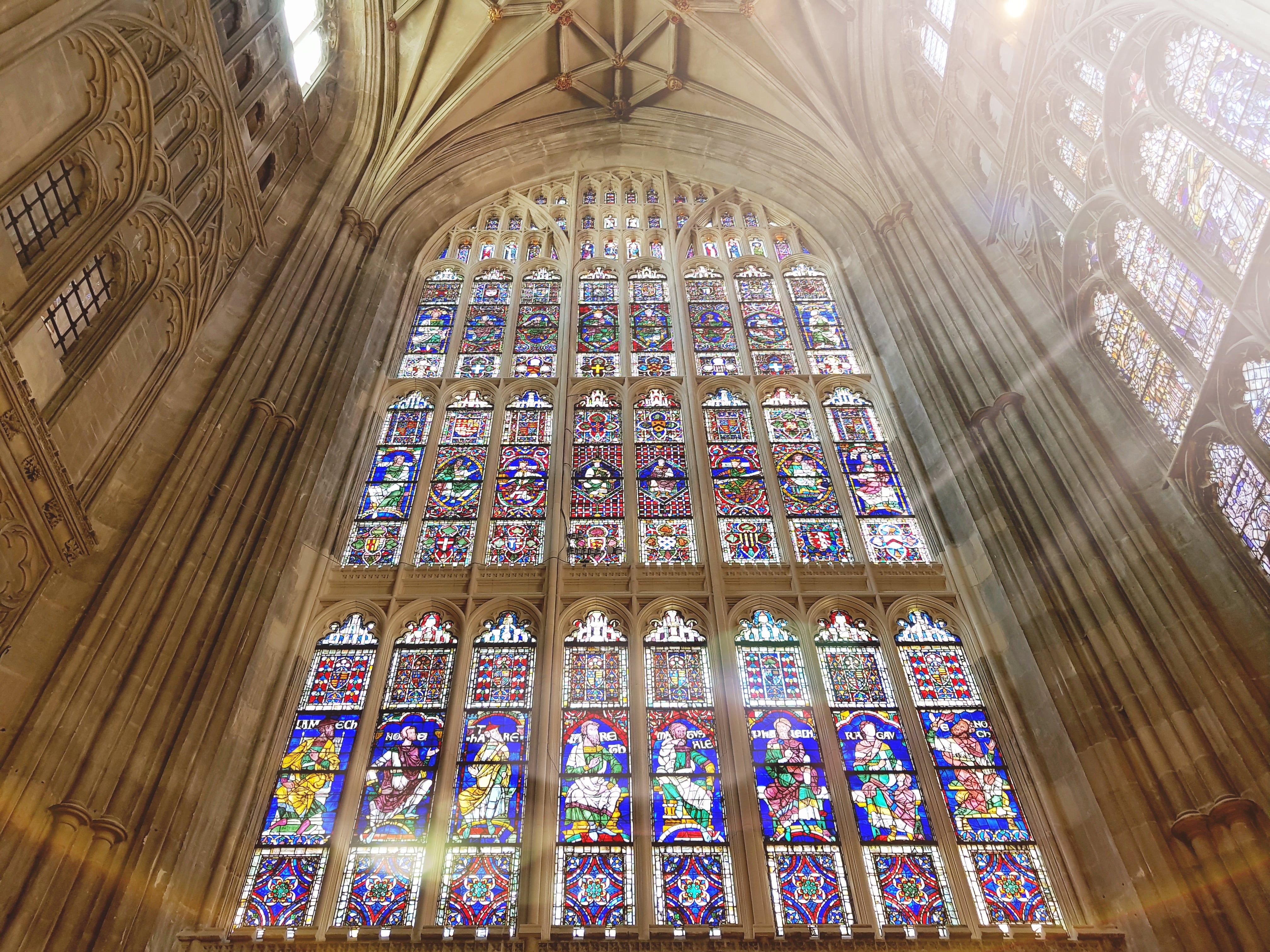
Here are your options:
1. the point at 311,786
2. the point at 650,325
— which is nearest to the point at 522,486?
the point at 650,325

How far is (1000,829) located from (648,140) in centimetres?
1596

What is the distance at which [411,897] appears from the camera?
26.6ft

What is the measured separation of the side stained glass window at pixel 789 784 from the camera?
8.02 meters

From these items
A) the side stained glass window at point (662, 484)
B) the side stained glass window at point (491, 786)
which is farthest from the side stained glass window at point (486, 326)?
the side stained glass window at point (491, 786)

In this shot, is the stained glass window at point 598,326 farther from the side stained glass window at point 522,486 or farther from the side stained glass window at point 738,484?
the side stained glass window at point 738,484

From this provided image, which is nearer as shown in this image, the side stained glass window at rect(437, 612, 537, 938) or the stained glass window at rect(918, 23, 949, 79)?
the side stained glass window at rect(437, 612, 537, 938)

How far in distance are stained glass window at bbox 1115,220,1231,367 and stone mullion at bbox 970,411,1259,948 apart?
2.42 m

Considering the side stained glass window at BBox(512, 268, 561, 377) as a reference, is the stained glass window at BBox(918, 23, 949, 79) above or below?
above

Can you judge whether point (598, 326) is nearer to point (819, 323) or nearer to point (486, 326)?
point (486, 326)

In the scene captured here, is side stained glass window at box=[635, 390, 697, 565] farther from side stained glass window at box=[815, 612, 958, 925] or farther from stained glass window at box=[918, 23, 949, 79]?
stained glass window at box=[918, 23, 949, 79]

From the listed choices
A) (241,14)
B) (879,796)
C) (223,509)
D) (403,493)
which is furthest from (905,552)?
(241,14)

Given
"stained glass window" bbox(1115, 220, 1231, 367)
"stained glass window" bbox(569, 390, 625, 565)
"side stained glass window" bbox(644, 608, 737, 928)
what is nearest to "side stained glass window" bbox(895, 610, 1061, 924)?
"side stained glass window" bbox(644, 608, 737, 928)

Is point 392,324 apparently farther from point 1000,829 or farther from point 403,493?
point 1000,829

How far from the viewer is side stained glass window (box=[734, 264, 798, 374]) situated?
14.6 m
